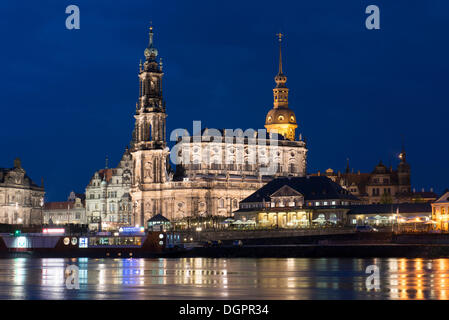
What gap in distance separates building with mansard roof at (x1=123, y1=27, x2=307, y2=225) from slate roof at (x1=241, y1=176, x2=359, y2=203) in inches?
461

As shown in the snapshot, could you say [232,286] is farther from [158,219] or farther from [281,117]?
[281,117]

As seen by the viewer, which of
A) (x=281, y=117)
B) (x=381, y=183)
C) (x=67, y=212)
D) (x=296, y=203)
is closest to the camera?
(x=296, y=203)

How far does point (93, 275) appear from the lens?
176 feet

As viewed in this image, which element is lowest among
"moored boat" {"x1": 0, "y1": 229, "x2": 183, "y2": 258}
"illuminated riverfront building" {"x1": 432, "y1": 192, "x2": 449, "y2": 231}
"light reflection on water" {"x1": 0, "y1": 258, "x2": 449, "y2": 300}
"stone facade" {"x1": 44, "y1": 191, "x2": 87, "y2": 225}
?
"light reflection on water" {"x1": 0, "y1": 258, "x2": 449, "y2": 300}

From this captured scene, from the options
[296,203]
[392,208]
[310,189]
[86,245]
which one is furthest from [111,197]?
[392,208]

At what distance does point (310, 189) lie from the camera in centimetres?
13925

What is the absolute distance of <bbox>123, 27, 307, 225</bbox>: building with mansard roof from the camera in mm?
152375

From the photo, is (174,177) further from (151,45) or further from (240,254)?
(240,254)

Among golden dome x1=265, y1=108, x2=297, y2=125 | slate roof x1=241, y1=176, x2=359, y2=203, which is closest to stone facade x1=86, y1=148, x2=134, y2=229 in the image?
golden dome x1=265, y1=108, x2=297, y2=125

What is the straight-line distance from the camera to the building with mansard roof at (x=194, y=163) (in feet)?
500

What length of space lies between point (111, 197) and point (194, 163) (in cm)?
2113

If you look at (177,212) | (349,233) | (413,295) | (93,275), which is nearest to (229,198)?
(177,212)

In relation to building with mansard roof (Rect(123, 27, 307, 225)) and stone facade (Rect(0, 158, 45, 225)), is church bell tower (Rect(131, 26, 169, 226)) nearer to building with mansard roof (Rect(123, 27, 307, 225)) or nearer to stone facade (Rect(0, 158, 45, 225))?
building with mansard roof (Rect(123, 27, 307, 225))
